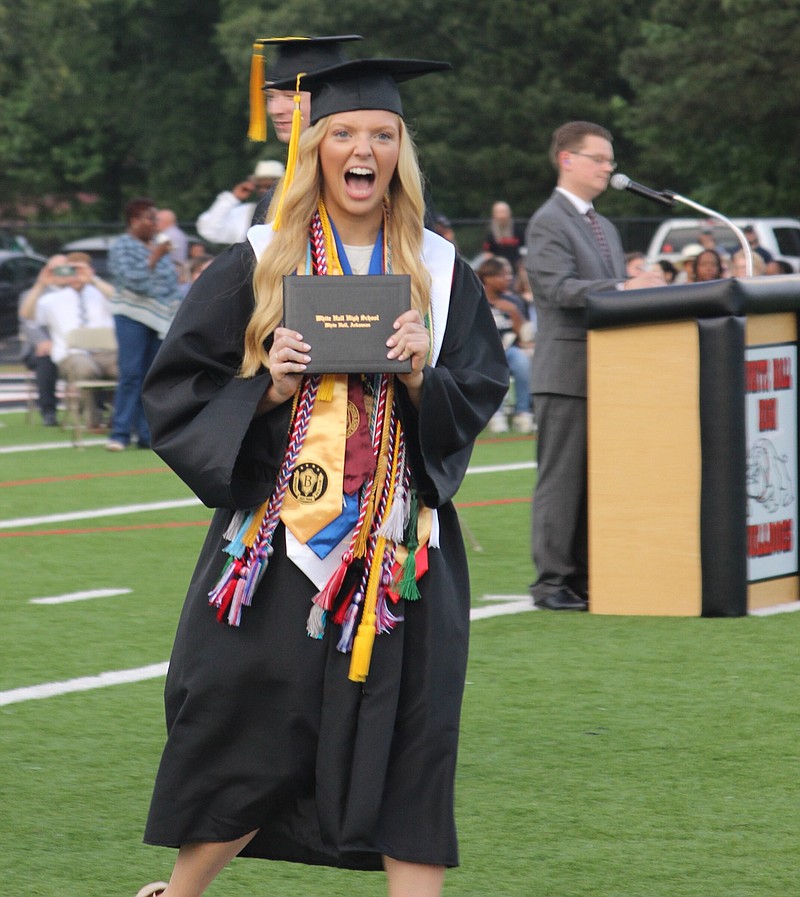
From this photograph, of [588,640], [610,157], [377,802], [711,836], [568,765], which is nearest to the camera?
[377,802]

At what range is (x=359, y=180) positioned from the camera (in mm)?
3652

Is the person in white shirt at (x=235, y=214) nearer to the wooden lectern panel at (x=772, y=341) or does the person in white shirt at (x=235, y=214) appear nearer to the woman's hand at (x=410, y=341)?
the wooden lectern panel at (x=772, y=341)

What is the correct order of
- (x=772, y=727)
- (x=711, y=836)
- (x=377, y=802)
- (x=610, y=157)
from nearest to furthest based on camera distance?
(x=377, y=802), (x=711, y=836), (x=772, y=727), (x=610, y=157)

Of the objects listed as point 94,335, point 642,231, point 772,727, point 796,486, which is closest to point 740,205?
point 642,231

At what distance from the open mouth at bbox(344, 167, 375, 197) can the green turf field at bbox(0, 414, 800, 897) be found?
1783mm

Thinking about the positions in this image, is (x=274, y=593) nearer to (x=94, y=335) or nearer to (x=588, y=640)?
(x=588, y=640)

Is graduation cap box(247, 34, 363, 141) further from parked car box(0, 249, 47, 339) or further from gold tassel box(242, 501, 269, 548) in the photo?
parked car box(0, 249, 47, 339)

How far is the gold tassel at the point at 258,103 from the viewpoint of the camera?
5.40 meters

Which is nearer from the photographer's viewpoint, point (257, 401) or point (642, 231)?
point (257, 401)

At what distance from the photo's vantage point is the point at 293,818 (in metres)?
3.74

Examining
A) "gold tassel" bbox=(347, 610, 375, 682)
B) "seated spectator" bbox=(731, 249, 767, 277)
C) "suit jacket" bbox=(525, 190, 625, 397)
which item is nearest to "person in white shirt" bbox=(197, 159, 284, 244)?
"suit jacket" bbox=(525, 190, 625, 397)

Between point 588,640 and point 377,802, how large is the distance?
3.81 meters

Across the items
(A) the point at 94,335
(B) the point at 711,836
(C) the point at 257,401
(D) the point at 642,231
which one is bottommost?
(B) the point at 711,836

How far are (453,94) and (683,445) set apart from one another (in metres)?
35.1
